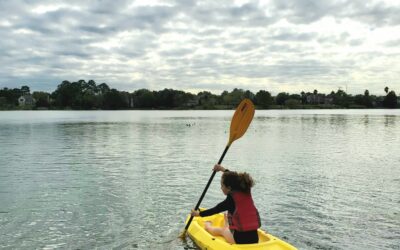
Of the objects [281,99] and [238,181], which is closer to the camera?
[238,181]

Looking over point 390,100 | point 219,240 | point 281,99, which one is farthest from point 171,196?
point 390,100

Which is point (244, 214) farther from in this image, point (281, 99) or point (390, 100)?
point (390, 100)

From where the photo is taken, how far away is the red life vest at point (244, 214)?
764 cm

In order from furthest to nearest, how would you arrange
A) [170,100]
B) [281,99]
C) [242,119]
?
[281,99]
[170,100]
[242,119]

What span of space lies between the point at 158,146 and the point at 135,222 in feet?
59.3

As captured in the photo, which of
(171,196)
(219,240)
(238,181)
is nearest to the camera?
(238,181)

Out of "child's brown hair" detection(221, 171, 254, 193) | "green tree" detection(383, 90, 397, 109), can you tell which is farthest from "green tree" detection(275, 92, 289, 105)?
"child's brown hair" detection(221, 171, 254, 193)

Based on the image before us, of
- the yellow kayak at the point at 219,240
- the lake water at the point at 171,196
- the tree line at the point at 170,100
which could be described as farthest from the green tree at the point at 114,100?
the yellow kayak at the point at 219,240

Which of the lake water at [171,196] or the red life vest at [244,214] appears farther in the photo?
the lake water at [171,196]

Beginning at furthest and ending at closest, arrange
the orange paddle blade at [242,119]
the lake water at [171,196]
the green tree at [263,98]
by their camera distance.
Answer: the green tree at [263,98] < the orange paddle blade at [242,119] < the lake water at [171,196]

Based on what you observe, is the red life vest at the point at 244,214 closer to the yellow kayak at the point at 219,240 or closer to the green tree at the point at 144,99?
the yellow kayak at the point at 219,240

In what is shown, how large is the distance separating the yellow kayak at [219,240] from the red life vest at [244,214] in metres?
0.32

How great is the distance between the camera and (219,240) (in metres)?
8.34

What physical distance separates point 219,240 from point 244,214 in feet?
3.36
